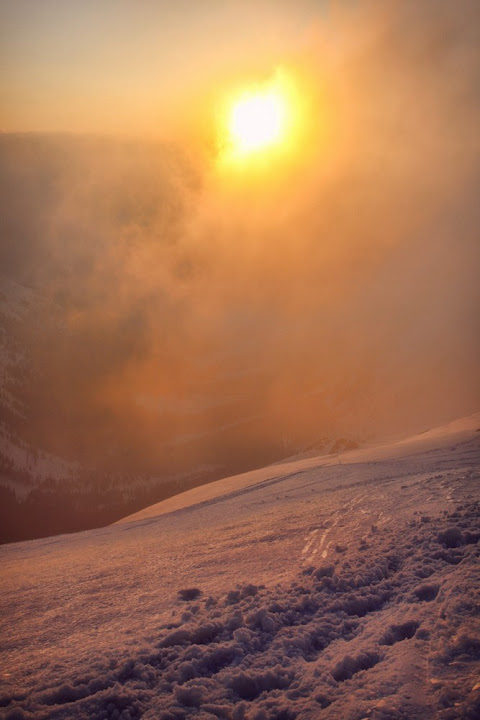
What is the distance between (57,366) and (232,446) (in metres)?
8.33

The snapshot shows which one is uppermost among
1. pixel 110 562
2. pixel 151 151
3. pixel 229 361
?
pixel 151 151

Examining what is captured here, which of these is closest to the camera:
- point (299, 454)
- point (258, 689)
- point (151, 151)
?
point (258, 689)

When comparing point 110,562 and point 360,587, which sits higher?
point 110,562

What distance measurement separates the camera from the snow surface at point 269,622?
1.46 metres

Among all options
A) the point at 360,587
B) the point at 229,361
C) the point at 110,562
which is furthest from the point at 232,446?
the point at 360,587

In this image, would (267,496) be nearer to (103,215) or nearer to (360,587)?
(360,587)

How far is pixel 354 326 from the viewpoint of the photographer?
2419 centimetres

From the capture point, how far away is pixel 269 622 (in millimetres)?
1829

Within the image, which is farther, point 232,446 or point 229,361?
point 229,361

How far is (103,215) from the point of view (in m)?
26.7

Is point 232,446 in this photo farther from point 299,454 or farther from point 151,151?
point 151,151

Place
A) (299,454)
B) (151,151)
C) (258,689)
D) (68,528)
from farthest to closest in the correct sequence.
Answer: (151,151) < (299,454) < (68,528) < (258,689)

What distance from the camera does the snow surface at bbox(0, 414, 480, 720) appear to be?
146 cm

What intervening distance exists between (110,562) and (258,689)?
1.96 m
